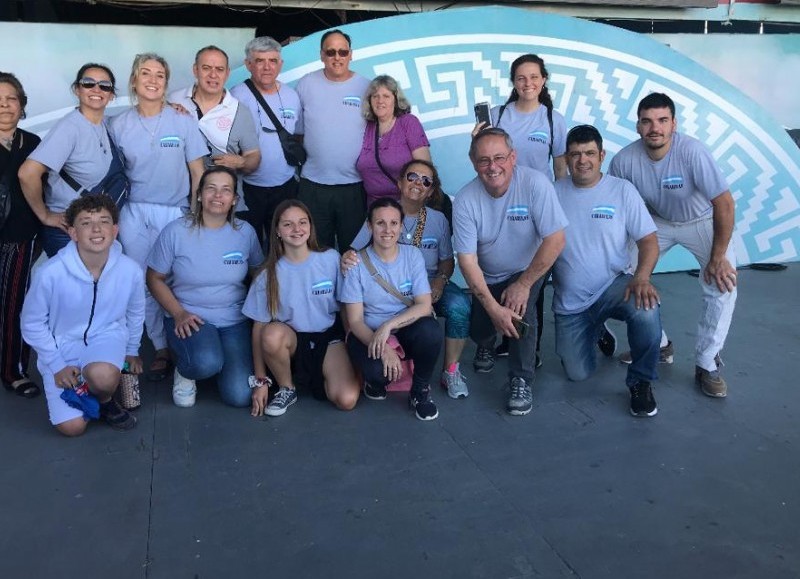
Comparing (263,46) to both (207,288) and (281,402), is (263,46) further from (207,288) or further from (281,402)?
(281,402)

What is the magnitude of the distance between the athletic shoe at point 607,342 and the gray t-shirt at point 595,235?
0.64m

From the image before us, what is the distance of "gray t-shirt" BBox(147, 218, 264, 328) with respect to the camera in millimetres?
3730

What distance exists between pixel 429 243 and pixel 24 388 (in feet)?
7.37

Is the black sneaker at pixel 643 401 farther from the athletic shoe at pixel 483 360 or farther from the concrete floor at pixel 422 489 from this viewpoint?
the athletic shoe at pixel 483 360

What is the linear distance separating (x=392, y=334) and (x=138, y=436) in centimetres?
128

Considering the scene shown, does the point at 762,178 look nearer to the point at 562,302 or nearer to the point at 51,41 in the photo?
the point at 562,302

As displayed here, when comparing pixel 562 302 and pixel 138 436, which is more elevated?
pixel 562 302

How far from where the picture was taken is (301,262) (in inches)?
145

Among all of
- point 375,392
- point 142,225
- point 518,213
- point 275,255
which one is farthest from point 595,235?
point 142,225

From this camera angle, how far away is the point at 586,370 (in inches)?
158

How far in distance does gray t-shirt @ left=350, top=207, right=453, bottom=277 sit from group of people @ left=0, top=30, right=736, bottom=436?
0.04 feet

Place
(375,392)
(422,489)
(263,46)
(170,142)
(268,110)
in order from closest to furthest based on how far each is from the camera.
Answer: (422,489) → (375,392) → (170,142) → (263,46) → (268,110)

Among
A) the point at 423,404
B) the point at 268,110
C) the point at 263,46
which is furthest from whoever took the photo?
the point at 268,110

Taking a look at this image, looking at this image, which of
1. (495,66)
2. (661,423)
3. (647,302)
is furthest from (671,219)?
(495,66)
